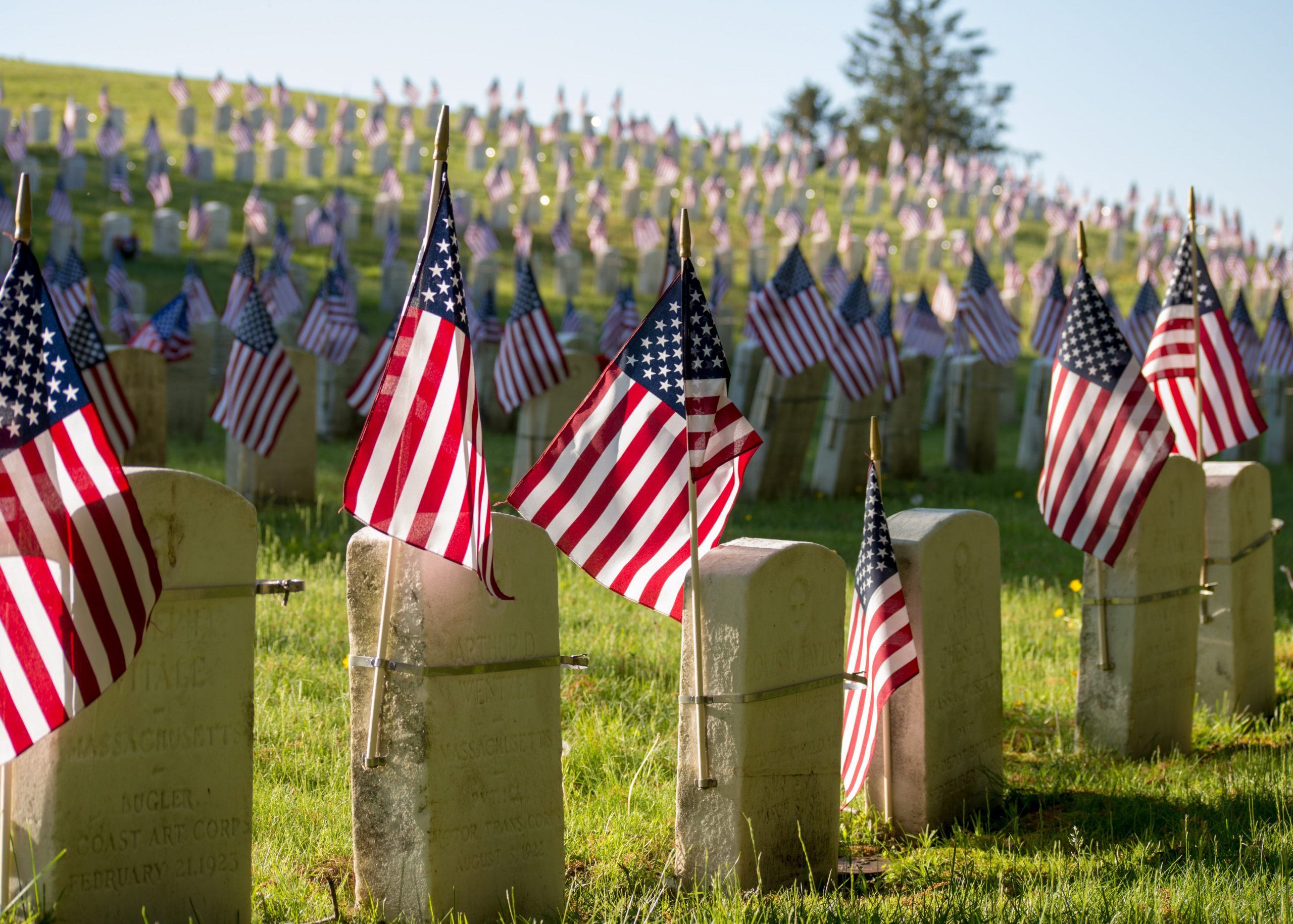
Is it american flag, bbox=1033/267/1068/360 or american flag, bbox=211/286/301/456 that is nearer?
american flag, bbox=211/286/301/456

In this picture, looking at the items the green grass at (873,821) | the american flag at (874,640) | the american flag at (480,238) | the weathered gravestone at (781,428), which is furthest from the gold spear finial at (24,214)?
the american flag at (480,238)

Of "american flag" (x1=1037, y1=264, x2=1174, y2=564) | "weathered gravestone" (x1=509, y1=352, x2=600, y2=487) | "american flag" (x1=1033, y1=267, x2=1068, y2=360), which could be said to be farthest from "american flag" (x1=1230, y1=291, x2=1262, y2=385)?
"american flag" (x1=1037, y1=264, x2=1174, y2=564)

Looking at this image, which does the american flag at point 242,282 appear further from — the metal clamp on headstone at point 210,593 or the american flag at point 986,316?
the metal clamp on headstone at point 210,593

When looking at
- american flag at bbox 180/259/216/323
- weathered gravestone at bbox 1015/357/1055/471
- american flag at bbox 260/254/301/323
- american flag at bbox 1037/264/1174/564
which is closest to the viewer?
american flag at bbox 1037/264/1174/564

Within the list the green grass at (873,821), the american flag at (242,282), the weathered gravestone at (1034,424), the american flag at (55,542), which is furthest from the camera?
the weathered gravestone at (1034,424)

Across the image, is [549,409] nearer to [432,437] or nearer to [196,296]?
[432,437]

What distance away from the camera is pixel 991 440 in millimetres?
16797

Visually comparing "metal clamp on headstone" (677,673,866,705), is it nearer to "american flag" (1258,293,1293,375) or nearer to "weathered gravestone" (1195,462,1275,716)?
"weathered gravestone" (1195,462,1275,716)

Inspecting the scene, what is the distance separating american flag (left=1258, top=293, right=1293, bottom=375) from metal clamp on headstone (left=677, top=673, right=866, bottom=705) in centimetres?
1747

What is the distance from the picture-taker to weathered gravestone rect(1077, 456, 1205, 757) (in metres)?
6.30

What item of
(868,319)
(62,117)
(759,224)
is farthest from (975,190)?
(868,319)

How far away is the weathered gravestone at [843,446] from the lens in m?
14.2

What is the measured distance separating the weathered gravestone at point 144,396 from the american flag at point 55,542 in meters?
8.58

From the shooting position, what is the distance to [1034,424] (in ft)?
57.3
